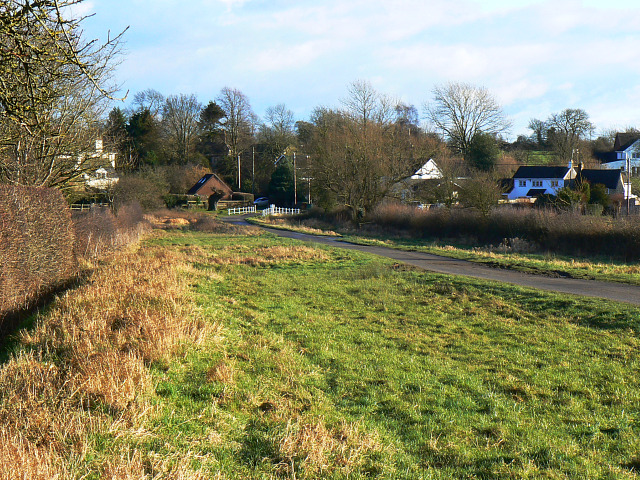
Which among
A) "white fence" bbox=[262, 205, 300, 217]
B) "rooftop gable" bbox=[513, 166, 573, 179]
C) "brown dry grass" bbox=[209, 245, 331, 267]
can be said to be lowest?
"brown dry grass" bbox=[209, 245, 331, 267]

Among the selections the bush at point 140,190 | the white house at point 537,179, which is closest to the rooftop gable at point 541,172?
the white house at point 537,179

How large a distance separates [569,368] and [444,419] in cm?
312

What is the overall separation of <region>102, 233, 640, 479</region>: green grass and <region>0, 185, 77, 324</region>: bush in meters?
3.64

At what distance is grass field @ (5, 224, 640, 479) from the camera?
14.1 feet

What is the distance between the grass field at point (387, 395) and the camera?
4.31 m

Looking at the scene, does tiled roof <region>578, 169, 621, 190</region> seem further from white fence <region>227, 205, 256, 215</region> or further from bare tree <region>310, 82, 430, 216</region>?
white fence <region>227, 205, 256, 215</region>

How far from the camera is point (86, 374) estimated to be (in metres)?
5.48

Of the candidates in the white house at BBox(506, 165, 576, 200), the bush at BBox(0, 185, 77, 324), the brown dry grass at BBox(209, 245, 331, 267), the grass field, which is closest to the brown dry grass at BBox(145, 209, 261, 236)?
the brown dry grass at BBox(209, 245, 331, 267)

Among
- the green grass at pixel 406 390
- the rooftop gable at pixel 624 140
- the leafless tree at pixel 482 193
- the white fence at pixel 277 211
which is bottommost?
the green grass at pixel 406 390

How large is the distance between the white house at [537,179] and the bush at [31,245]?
63.0 meters

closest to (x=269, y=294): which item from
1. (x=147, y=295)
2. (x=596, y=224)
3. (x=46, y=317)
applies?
(x=147, y=295)

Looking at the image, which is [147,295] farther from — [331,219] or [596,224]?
[331,219]

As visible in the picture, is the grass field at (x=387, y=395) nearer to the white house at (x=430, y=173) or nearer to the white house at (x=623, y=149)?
the white house at (x=430, y=173)

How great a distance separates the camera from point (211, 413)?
5.08 m
